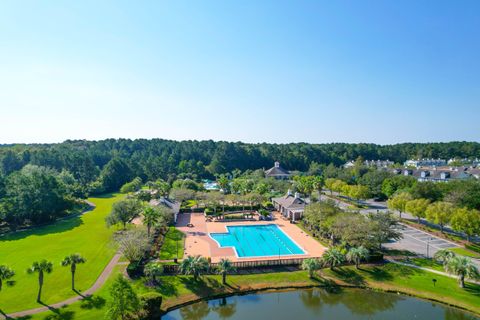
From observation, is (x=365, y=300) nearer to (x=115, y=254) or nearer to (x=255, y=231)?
(x=255, y=231)

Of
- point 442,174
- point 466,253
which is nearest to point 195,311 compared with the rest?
point 466,253

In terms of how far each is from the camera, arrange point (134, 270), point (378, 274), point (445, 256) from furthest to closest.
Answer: point (378, 274), point (445, 256), point (134, 270)

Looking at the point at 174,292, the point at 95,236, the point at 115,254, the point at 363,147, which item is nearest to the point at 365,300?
the point at 174,292

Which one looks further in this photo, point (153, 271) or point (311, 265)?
point (311, 265)

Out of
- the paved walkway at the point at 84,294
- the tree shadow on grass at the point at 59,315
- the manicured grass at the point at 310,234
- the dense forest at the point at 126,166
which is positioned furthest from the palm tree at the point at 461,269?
the dense forest at the point at 126,166

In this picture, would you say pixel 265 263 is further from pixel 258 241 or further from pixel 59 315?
pixel 59 315

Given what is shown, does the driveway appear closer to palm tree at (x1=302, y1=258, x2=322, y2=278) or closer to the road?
the road
